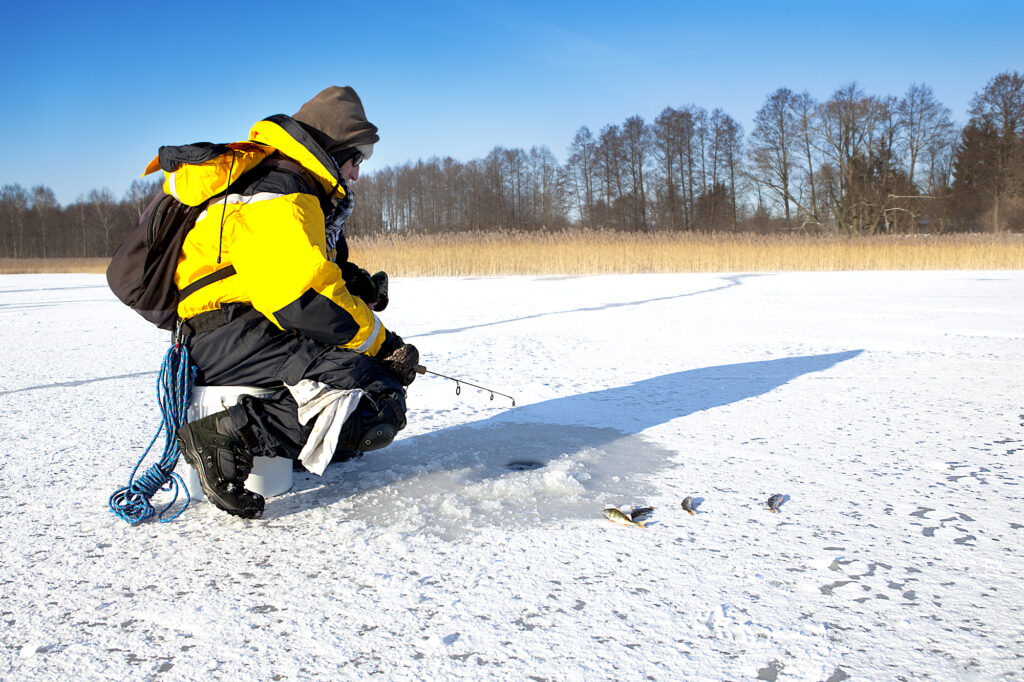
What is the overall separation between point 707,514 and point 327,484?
4.21ft

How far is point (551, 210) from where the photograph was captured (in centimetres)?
4447

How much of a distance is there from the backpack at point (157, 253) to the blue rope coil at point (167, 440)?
178 mm

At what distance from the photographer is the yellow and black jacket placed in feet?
6.10

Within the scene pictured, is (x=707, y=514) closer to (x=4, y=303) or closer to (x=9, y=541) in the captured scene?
(x=9, y=541)

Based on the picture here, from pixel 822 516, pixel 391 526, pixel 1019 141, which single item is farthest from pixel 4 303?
pixel 1019 141

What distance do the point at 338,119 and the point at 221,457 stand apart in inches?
43.5

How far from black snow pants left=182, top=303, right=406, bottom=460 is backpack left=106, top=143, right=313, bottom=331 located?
12 cm

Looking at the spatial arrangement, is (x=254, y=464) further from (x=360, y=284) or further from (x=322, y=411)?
(x=360, y=284)

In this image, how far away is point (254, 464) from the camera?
85.3 inches

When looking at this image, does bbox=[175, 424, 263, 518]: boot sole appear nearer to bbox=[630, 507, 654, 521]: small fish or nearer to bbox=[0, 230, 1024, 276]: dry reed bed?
bbox=[630, 507, 654, 521]: small fish

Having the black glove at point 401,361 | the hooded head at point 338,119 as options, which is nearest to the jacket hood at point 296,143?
the hooded head at point 338,119

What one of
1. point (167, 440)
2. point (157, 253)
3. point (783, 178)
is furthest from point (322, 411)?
point (783, 178)

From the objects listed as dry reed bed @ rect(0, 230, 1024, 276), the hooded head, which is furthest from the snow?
dry reed bed @ rect(0, 230, 1024, 276)

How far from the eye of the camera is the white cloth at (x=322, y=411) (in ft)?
6.48
